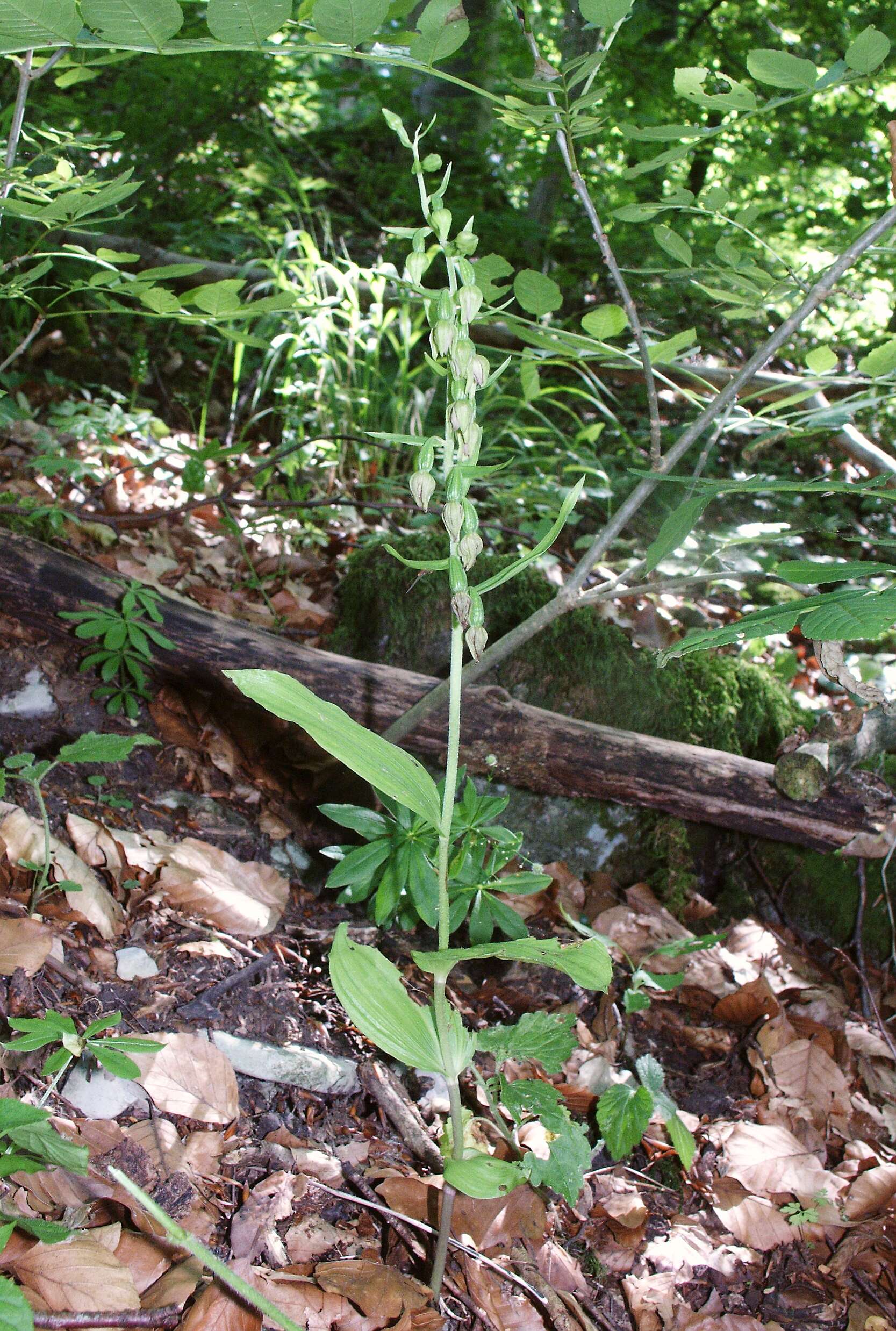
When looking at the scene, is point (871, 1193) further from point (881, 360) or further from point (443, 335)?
point (443, 335)

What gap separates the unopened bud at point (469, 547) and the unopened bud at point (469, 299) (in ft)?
0.99

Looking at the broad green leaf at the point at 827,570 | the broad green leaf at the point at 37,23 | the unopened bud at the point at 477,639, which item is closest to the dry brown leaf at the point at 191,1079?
the unopened bud at the point at 477,639

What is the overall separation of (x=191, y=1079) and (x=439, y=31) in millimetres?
1777

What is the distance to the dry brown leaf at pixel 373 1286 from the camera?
133cm

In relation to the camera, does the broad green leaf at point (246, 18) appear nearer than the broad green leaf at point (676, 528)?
Yes

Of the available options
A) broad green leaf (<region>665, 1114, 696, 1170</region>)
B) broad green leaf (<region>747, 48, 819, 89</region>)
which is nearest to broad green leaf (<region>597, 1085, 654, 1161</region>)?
broad green leaf (<region>665, 1114, 696, 1170</region>)

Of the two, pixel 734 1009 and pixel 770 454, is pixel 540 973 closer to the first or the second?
pixel 734 1009

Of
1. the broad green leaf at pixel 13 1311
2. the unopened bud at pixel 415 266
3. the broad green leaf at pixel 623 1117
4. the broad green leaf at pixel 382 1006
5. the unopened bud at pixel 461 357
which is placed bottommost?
the broad green leaf at pixel 623 1117

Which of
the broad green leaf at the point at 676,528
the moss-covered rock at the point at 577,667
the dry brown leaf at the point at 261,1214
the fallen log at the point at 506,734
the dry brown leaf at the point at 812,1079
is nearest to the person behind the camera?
the dry brown leaf at the point at 261,1214

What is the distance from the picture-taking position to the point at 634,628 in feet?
11.1

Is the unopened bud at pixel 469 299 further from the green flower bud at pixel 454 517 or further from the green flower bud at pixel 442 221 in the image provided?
the green flower bud at pixel 454 517

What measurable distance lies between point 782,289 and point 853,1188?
2034mm

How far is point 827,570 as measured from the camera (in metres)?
1.06

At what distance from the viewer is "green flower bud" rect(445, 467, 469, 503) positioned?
1.19m
